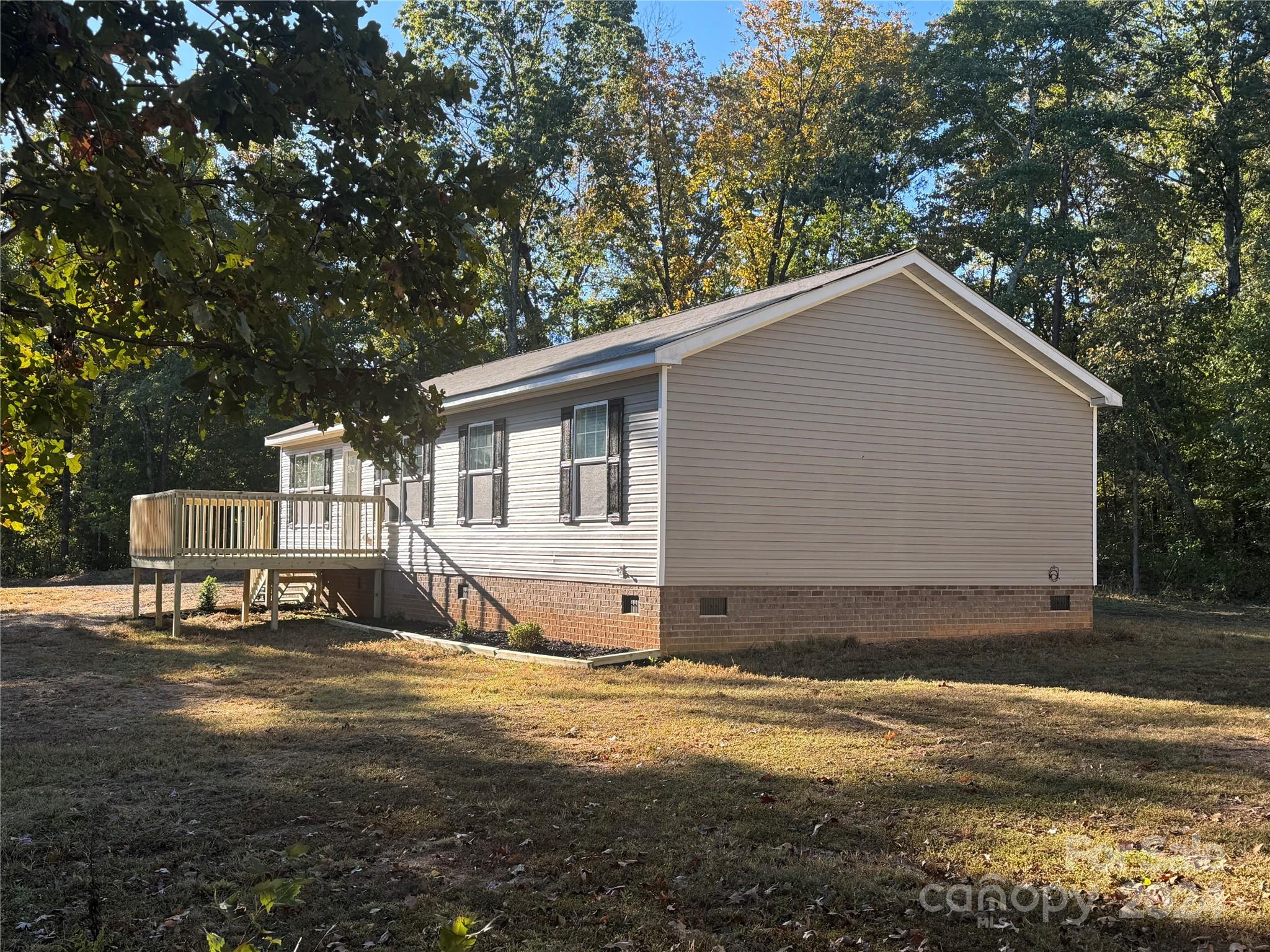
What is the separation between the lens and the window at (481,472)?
1709 centimetres

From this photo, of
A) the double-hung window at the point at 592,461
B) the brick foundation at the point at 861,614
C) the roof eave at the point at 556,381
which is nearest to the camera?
the roof eave at the point at 556,381

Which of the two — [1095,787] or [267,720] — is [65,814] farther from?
[1095,787]

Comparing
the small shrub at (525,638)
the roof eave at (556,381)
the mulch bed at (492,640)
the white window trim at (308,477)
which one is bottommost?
the mulch bed at (492,640)

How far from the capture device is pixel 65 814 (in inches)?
247

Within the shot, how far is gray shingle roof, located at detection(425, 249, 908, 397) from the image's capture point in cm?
1429

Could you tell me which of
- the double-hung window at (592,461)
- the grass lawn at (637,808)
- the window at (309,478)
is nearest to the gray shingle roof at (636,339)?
the double-hung window at (592,461)

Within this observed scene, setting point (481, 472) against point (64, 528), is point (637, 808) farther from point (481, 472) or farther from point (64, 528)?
point (64, 528)

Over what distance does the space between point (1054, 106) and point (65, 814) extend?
106ft

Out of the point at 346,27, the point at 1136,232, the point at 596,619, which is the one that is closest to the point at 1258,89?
the point at 1136,232

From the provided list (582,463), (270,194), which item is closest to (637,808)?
(270,194)

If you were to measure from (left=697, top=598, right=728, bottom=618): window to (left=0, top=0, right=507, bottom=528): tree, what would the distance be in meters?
9.19

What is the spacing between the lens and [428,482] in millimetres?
18984

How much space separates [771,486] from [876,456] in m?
1.76

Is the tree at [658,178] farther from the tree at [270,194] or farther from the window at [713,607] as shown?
the tree at [270,194]
